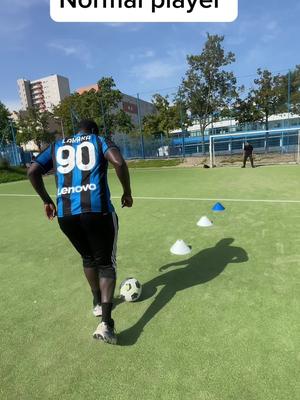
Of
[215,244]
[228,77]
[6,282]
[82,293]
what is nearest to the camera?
[82,293]

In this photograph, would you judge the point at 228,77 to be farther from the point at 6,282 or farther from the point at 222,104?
the point at 6,282

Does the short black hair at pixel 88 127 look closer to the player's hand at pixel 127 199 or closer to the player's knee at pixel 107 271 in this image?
the player's hand at pixel 127 199

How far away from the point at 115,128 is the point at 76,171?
40182 mm

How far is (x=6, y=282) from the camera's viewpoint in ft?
14.2

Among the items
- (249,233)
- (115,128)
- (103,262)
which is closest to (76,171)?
(103,262)

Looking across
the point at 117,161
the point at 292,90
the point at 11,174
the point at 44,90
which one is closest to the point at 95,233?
the point at 117,161

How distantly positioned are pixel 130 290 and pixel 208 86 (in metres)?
28.0

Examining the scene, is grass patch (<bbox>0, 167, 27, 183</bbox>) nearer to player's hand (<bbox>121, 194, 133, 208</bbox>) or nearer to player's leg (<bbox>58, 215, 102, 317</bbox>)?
player's leg (<bbox>58, 215, 102, 317</bbox>)

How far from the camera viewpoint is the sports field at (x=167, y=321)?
227 cm

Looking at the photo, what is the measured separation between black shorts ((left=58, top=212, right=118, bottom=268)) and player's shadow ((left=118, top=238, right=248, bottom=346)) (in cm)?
70

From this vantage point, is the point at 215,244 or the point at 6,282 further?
the point at 215,244

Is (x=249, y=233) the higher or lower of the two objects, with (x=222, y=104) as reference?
lower

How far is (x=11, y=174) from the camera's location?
24188 mm

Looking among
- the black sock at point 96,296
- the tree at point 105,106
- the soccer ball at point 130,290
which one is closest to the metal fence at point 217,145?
the tree at point 105,106
